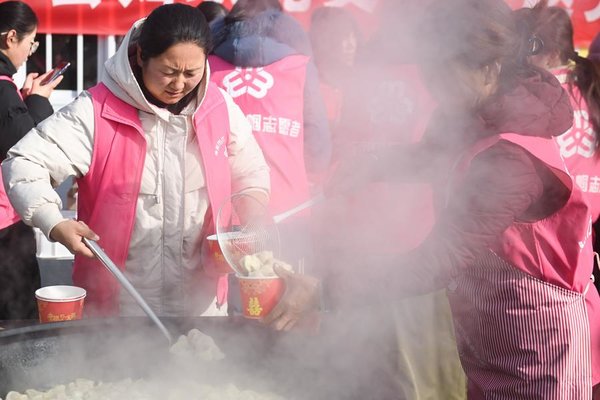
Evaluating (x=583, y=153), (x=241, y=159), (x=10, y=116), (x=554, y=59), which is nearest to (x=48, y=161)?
(x=241, y=159)

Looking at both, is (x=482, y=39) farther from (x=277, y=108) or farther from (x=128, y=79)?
(x=277, y=108)

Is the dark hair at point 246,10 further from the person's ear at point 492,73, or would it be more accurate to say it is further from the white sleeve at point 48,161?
the person's ear at point 492,73

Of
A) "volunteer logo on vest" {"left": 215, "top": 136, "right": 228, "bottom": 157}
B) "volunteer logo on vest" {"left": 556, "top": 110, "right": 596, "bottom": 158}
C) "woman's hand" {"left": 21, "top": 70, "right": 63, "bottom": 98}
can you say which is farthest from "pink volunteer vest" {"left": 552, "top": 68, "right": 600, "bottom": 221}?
"woman's hand" {"left": 21, "top": 70, "right": 63, "bottom": 98}

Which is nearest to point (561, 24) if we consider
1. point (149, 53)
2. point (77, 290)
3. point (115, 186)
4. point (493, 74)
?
point (493, 74)

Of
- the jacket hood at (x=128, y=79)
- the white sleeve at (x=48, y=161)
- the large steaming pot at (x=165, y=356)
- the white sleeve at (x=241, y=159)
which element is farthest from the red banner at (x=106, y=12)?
the large steaming pot at (x=165, y=356)

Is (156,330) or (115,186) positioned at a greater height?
(115,186)

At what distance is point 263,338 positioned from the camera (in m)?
1.92

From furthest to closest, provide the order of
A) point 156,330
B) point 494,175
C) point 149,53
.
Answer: point 149,53, point 156,330, point 494,175

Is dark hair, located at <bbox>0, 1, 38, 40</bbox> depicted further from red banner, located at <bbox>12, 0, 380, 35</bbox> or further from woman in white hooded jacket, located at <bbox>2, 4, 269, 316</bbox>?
red banner, located at <bbox>12, 0, 380, 35</bbox>

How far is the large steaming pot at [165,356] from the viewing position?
1.86 meters

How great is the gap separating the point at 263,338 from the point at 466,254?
26.0 inches

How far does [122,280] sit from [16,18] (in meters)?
2.15

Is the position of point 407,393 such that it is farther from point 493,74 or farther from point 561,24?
point 561,24

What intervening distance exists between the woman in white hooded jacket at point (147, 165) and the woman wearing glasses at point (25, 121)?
1070 millimetres
